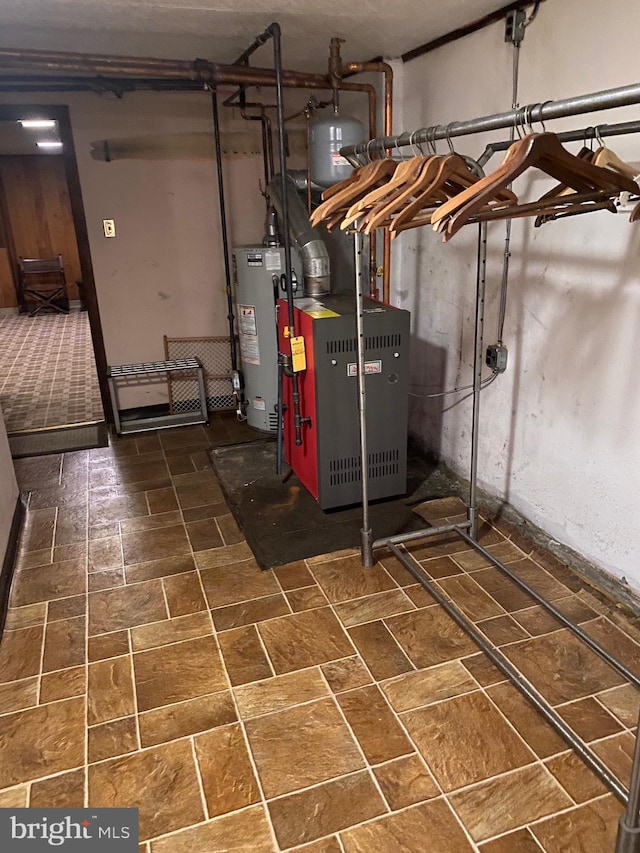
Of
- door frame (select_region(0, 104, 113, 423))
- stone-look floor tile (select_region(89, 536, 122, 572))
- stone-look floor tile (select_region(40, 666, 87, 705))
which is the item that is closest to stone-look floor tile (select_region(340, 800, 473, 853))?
stone-look floor tile (select_region(40, 666, 87, 705))

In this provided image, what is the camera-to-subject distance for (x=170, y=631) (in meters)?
2.21

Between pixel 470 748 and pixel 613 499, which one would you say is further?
pixel 613 499

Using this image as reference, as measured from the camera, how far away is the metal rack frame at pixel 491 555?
1307 millimetres

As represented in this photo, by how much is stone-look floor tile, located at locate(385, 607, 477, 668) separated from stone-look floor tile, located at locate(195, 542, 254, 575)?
2.31 feet

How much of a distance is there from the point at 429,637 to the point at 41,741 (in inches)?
50.3

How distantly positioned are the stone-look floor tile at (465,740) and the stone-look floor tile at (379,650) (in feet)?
0.60

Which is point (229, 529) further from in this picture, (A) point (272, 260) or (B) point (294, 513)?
(A) point (272, 260)

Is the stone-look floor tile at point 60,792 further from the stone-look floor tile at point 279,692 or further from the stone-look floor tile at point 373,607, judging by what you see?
Result: the stone-look floor tile at point 373,607

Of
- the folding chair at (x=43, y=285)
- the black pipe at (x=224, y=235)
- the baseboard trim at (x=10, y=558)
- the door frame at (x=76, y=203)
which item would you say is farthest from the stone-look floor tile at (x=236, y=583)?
the folding chair at (x=43, y=285)

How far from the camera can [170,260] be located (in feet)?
13.5

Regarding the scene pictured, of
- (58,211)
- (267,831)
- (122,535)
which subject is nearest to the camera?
(267,831)

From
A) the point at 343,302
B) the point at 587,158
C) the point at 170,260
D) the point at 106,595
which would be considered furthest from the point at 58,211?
the point at 587,158

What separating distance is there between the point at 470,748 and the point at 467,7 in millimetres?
2683

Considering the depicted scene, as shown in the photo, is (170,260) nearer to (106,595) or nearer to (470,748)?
(106,595)
